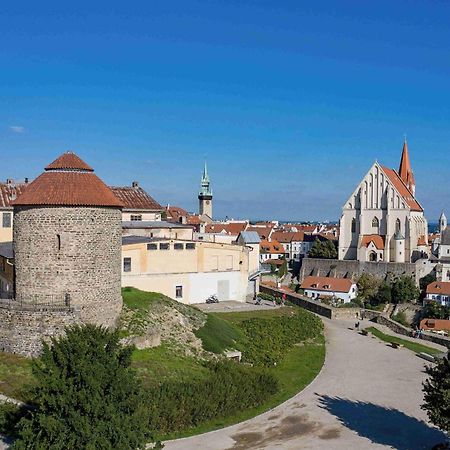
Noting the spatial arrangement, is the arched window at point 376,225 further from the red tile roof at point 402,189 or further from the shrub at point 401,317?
the shrub at point 401,317

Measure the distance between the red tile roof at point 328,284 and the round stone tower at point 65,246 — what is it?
4552 centimetres

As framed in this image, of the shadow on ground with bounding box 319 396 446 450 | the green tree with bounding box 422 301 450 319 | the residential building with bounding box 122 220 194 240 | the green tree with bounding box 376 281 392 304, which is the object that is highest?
the residential building with bounding box 122 220 194 240

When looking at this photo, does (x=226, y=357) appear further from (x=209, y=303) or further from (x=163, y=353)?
(x=209, y=303)

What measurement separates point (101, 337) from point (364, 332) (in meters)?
28.9

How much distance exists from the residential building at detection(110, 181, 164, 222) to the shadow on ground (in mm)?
29978

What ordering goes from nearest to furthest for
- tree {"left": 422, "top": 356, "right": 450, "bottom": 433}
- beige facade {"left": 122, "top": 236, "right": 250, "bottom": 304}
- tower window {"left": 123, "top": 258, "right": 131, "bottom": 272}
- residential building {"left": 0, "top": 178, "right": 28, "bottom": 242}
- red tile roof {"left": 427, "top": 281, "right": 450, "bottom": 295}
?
tree {"left": 422, "top": 356, "right": 450, "bottom": 433} → tower window {"left": 123, "top": 258, "right": 131, "bottom": 272} → beige facade {"left": 122, "top": 236, "right": 250, "bottom": 304} → residential building {"left": 0, "top": 178, "right": 28, "bottom": 242} → red tile roof {"left": 427, "top": 281, "right": 450, "bottom": 295}

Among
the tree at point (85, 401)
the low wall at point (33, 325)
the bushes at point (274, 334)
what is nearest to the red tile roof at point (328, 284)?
the bushes at point (274, 334)

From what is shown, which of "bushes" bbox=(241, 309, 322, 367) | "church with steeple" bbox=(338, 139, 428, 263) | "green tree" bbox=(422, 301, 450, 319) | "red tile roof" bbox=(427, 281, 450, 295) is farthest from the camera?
"church with steeple" bbox=(338, 139, 428, 263)

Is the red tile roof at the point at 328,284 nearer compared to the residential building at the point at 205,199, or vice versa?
the red tile roof at the point at 328,284

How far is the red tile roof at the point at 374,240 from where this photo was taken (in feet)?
250

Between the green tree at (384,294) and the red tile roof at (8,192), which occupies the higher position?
the red tile roof at (8,192)

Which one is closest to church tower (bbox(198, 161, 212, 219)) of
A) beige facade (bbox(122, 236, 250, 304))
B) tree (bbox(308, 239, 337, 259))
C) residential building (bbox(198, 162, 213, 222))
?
residential building (bbox(198, 162, 213, 222))

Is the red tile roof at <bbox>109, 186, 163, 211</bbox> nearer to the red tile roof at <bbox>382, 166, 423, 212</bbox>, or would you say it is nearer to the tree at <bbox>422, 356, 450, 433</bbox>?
the tree at <bbox>422, 356, 450, 433</bbox>

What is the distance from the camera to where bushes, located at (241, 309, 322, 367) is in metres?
29.1
